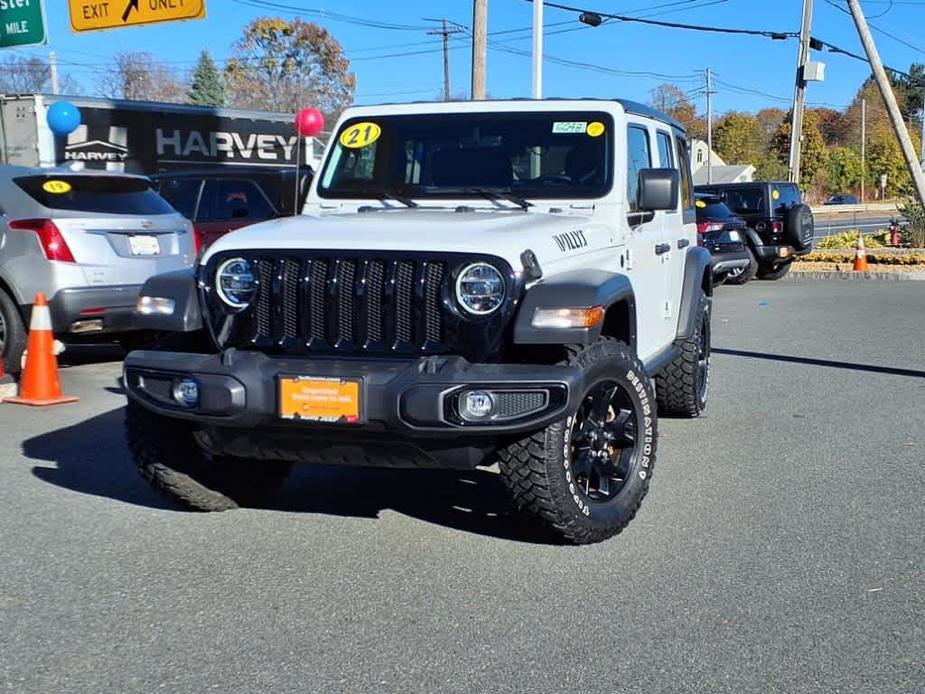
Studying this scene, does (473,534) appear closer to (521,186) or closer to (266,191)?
(521,186)

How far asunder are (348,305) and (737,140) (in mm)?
107867

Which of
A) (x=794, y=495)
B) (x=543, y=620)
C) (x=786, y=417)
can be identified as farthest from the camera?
(x=786, y=417)

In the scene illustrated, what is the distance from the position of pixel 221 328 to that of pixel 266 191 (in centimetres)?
830

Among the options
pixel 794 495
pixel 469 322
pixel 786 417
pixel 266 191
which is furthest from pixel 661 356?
pixel 266 191

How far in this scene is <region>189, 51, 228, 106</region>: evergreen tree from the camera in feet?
249

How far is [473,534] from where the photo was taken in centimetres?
514

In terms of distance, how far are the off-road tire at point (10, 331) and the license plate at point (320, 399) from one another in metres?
5.42

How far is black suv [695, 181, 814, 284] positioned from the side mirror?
14.1 m

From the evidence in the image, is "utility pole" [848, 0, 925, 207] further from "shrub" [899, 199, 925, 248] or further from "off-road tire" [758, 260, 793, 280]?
"shrub" [899, 199, 925, 248]

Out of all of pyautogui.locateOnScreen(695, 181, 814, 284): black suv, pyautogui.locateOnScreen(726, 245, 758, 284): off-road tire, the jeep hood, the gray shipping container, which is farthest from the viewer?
pyautogui.locateOnScreen(695, 181, 814, 284): black suv

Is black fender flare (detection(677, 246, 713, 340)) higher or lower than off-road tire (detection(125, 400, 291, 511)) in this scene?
higher

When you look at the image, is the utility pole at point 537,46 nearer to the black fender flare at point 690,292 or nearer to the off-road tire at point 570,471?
the black fender flare at point 690,292

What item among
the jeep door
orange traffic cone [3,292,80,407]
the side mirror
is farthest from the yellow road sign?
the side mirror

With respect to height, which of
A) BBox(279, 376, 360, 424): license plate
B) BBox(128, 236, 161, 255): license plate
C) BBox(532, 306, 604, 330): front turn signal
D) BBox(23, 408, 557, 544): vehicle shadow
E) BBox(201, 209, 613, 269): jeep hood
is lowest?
BBox(23, 408, 557, 544): vehicle shadow
